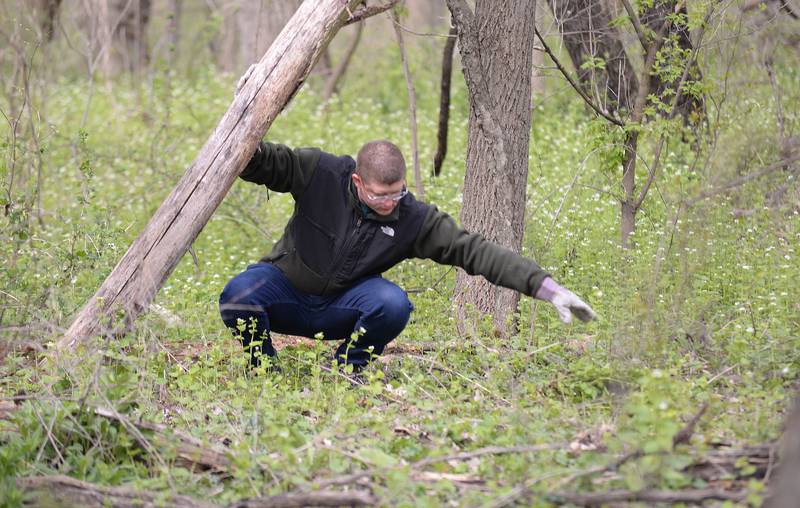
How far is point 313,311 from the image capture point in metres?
5.52

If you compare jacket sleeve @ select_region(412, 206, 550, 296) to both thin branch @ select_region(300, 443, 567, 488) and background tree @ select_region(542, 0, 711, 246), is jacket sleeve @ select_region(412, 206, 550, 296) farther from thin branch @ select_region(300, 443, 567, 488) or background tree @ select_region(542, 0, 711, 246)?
background tree @ select_region(542, 0, 711, 246)

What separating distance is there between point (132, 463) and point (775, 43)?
22.6ft

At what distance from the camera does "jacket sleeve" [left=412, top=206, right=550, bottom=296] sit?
493 centimetres

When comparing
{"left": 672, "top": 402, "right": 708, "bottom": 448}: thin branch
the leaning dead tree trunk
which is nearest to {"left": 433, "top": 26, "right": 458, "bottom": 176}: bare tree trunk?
the leaning dead tree trunk

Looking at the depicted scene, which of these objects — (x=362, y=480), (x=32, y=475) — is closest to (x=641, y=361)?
(x=362, y=480)

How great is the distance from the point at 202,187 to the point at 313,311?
95cm

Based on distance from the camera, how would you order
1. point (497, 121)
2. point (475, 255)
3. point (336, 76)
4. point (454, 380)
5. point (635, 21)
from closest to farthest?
point (454, 380)
point (475, 255)
point (497, 121)
point (635, 21)
point (336, 76)

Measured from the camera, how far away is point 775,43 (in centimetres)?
849

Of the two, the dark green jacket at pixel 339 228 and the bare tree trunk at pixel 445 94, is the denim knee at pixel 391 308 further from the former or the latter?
the bare tree trunk at pixel 445 94

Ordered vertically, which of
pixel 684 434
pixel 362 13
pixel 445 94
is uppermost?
pixel 445 94

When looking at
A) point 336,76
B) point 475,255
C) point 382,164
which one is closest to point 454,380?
point 475,255

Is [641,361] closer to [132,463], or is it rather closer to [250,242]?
[132,463]

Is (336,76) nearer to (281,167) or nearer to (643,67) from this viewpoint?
(643,67)

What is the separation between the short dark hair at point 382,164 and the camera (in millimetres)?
5031
